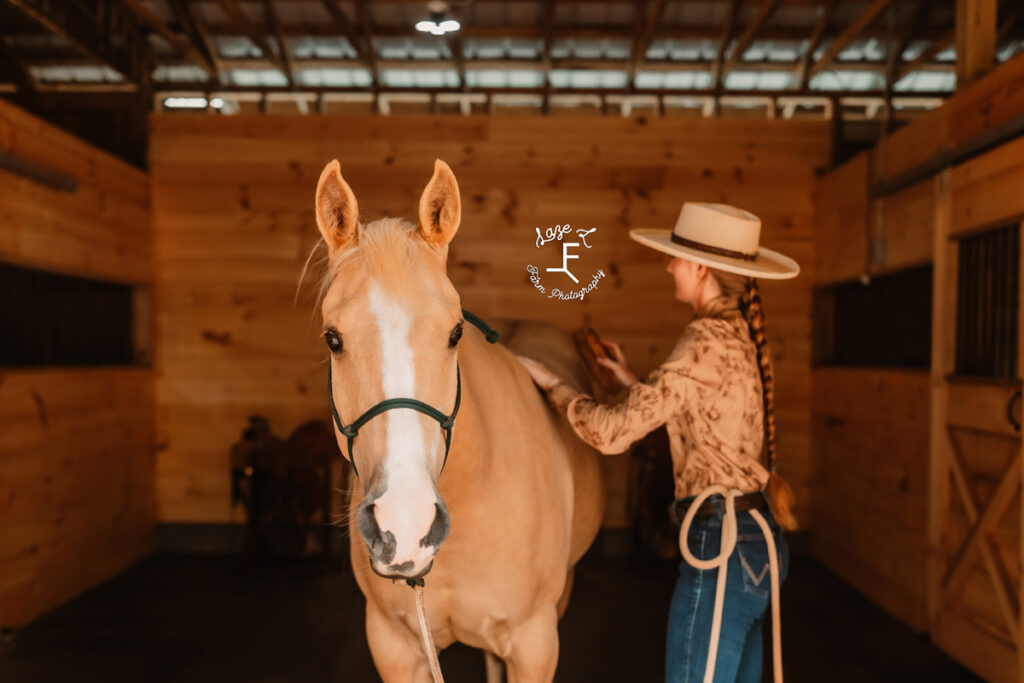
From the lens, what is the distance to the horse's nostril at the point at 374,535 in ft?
3.33

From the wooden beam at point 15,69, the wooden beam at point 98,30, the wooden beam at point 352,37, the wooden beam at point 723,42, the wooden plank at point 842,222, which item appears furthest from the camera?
the wooden beam at point 723,42

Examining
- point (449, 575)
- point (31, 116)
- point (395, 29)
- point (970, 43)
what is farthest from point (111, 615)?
point (970, 43)

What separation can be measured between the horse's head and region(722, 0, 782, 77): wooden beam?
3204 millimetres

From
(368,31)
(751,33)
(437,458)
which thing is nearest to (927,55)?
(751,33)

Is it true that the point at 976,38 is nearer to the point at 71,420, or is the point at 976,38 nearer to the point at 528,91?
the point at 528,91

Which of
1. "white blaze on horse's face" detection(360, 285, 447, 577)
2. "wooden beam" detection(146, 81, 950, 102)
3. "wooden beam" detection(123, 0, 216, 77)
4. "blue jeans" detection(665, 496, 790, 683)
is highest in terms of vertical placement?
"wooden beam" detection(123, 0, 216, 77)

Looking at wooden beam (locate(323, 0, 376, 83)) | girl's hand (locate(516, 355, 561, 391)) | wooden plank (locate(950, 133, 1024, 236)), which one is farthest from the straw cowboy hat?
wooden beam (locate(323, 0, 376, 83))

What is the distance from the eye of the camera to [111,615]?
123 inches

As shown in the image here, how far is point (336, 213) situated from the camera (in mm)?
1292

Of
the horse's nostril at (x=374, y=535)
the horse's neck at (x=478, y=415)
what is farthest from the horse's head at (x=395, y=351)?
the horse's neck at (x=478, y=415)

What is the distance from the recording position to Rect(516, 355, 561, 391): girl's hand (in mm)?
1828

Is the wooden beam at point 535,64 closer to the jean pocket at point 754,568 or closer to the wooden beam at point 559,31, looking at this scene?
the wooden beam at point 559,31

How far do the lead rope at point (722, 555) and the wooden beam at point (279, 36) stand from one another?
3659mm

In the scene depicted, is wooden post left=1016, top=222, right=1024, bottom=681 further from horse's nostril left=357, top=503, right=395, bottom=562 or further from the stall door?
horse's nostril left=357, top=503, right=395, bottom=562
